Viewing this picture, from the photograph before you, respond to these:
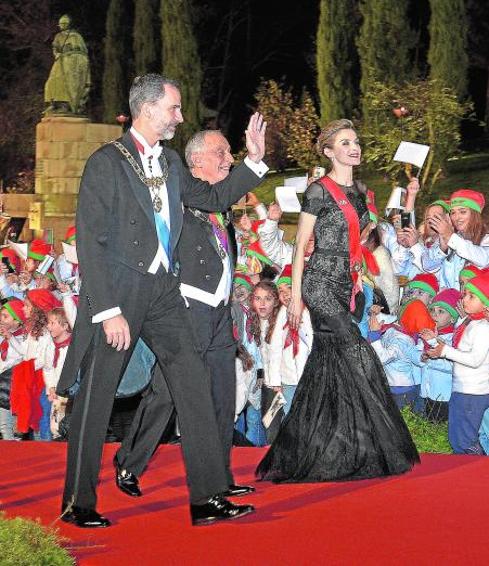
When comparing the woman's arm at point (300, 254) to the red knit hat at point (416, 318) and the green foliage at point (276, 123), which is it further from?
the green foliage at point (276, 123)

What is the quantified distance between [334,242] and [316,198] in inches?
9.4

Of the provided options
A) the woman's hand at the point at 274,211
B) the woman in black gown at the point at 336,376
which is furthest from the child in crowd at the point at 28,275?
the woman in black gown at the point at 336,376

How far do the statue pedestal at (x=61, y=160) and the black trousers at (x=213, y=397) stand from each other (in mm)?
18684

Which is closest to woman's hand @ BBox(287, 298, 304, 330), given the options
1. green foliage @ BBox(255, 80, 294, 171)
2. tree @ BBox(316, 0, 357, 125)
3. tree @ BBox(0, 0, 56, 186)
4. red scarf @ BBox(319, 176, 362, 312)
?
red scarf @ BBox(319, 176, 362, 312)

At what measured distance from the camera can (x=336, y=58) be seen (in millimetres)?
24906

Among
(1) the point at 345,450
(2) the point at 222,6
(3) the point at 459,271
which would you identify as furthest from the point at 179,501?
(2) the point at 222,6

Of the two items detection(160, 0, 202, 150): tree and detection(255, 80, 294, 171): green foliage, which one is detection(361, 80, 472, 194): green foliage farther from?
detection(160, 0, 202, 150): tree

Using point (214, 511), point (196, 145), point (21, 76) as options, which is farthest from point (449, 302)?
point (21, 76)

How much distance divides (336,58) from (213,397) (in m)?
18.5

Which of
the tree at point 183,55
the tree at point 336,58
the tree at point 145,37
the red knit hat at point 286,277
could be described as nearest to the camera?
the red knit hat at point 286,277

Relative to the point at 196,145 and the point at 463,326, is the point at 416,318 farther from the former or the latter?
the point at 196,145

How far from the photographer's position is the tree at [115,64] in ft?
109

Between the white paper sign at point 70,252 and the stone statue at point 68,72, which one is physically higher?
the stone statue at point 68,72

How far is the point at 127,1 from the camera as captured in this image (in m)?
35.9
